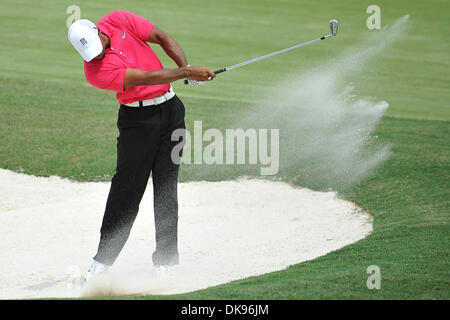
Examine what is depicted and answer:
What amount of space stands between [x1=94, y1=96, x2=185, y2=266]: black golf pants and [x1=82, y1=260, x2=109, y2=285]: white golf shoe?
29mm

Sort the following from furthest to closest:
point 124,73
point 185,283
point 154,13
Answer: point 154,13, point 185,283, point 124,73

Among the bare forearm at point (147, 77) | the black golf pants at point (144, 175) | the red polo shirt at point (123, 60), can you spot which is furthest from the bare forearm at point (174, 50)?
the bare forearm at point (147, 77)

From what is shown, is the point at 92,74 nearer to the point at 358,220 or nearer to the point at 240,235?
the point at 240,235

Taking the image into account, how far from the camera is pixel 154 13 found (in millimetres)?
14289

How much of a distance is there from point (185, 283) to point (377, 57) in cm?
760

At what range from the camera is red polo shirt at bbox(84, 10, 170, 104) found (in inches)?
196

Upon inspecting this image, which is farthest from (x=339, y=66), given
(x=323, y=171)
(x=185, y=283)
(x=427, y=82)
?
(x=185, y=283)

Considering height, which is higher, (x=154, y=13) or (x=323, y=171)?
(x=154, y=13)

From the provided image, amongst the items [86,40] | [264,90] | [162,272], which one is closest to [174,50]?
[86,40]

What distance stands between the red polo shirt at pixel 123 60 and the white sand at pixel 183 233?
1.32 meters

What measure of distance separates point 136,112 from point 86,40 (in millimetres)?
615

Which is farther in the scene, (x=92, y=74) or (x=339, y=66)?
(x=339, y=66)

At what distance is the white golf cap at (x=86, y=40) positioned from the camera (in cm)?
486

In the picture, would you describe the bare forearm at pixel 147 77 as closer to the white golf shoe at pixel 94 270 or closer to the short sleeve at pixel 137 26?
the short sleeve at pixel 137 26
